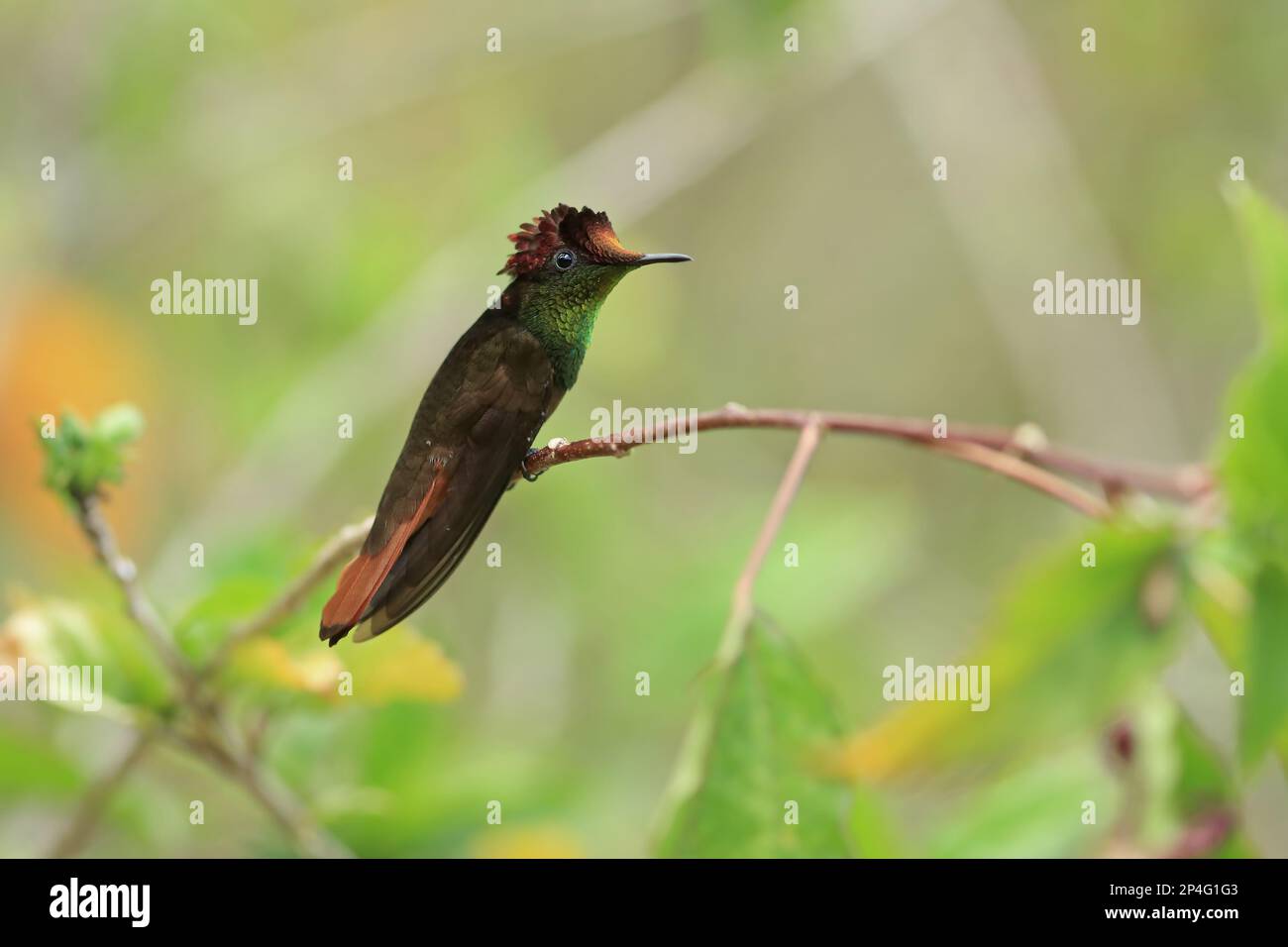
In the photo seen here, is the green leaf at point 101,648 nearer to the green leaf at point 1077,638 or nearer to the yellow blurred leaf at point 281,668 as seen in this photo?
the yellow blurred leaf at point 281,668

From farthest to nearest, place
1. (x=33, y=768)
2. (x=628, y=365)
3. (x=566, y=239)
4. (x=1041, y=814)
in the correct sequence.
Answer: (x=628, y=365)
(x=1041, y=814)
(x=33, y=768)
(x=566, y=239)

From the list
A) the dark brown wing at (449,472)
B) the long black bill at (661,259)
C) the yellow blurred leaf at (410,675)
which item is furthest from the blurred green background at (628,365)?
the long black bill at (661,259)

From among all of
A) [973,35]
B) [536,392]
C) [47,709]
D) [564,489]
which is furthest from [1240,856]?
[973,35]

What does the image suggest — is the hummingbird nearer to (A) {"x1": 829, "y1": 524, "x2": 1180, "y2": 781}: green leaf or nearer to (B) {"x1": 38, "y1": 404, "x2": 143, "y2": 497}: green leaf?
(B) {"x1": 38, "y1": 404, "x2": 143, "y2": 497}: green leaf

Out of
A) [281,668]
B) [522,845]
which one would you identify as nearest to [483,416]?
[281,668]

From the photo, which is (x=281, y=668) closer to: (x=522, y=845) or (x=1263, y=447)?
(x=522, y=845)
